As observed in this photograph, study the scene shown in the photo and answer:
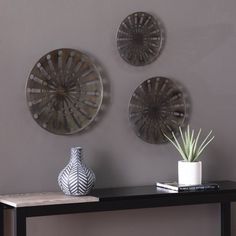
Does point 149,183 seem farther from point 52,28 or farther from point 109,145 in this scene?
point 52,28

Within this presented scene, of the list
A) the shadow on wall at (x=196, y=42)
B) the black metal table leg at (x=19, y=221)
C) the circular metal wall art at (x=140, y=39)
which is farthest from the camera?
the shadow on wall at (x=196, y=42)

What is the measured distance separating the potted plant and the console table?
0.36 feet

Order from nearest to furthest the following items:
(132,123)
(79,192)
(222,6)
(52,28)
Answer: (79,192) < (52,28) < (132,123) < (222,6)

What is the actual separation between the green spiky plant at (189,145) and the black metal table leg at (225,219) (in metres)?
0.39

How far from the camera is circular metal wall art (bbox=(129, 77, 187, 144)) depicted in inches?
145

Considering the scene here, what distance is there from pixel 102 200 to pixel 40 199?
12.1 inches

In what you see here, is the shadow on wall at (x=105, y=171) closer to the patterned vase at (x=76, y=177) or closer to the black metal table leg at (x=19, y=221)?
the patterned vase at (x=76, y=177)

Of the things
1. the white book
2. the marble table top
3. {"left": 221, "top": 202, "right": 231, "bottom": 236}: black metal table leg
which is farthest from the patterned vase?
{"left": 221, "top": 202, "right": 231, "bottom": 236}: black metal table leg

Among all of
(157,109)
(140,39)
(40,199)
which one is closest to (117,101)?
(157,109)

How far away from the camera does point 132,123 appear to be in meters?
3.68

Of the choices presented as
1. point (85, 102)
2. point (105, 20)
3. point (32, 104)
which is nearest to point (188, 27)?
point (105, 20)

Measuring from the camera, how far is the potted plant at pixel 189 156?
11.6 ft

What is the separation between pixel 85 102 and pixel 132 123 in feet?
1.06

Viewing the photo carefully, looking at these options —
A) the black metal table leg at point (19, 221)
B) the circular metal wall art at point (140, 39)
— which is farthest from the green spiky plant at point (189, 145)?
the black metal table leg at point (19, 221)
